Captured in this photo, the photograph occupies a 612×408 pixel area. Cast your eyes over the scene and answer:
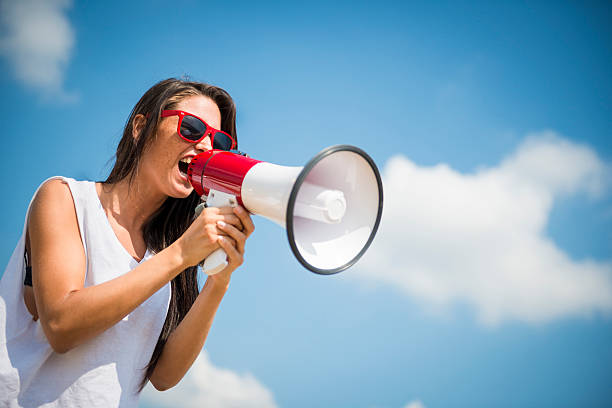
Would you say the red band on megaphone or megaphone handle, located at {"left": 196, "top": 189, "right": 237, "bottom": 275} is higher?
the red band on megaphone

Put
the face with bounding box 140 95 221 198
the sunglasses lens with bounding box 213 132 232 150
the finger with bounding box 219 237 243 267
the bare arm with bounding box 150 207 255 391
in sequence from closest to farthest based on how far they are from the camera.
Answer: the finger with bounding box 219 237 243 267 → the bare arm with bounding box 150 207 255 391 → the face with bounding box 140 95 221 198 → the sunglasses lens with bounding box 213 132 232 150

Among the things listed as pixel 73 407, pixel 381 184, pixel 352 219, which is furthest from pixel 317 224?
pixel 73 407

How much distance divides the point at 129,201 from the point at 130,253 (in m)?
0.26

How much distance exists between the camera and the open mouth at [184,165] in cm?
200

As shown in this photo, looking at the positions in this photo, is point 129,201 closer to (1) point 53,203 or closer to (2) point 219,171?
(1) point 53,203

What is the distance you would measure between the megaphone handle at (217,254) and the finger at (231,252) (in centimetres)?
2

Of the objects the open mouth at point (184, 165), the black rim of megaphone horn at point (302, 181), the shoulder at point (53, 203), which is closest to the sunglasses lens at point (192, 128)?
the open mouth at point (184, 165)

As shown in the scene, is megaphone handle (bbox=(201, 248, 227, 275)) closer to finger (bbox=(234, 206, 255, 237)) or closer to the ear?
finger (bbox=(234, 206, 255, 237))

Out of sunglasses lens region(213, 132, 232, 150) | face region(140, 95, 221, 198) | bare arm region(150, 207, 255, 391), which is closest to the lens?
bare arm region(150, 207, 255, 391)

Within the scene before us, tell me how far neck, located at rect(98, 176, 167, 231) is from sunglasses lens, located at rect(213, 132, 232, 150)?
1.20ft

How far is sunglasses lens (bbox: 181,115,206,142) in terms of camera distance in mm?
1972

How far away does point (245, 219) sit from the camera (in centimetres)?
160

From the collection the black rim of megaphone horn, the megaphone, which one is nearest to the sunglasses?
the megaphone

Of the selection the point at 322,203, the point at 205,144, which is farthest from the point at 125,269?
the point at 322,203
